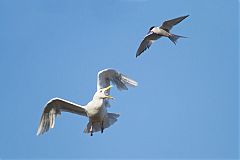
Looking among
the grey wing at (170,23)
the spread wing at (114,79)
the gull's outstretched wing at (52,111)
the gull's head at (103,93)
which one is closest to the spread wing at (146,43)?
the grey wing at (170,23)

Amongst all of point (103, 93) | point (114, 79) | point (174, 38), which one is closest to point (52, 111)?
point (103, 93)

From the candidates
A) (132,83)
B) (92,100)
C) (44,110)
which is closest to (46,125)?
(44,110)

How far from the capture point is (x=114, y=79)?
33.9 feet

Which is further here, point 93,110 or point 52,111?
point 52,111

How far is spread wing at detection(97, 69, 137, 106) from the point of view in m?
10.1

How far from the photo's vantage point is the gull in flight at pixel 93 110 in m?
9.41

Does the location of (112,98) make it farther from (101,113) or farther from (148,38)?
(148,38)

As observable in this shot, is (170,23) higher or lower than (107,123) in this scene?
higher

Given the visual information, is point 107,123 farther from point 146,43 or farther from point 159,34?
point 146,43

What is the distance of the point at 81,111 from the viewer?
9.59m

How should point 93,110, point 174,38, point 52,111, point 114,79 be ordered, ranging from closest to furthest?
point 93,110
point 52,111
point 114,79
point 174,38

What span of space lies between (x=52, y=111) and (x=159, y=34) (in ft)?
10.6

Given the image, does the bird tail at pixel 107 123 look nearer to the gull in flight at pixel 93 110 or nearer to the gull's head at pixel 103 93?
the gull in flight at pixel 93 110

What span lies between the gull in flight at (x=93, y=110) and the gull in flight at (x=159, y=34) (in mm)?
1881
